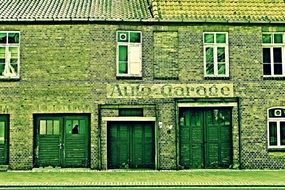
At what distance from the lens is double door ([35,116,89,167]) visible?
79.9ft

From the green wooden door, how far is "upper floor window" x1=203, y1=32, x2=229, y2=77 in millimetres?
9070

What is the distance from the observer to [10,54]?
24.5m

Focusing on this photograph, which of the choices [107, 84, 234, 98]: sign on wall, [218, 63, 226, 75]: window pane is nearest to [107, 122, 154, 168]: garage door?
[107, 84, 234, 98]: sign on wall

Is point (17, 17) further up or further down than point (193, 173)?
further up

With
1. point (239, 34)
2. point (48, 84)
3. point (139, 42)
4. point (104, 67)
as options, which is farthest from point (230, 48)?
point (48, 84)

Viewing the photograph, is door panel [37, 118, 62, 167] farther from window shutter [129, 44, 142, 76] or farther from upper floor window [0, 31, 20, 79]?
window shutter [129, 44, 142, 76]

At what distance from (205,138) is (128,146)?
3.38 m

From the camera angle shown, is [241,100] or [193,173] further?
[241,100]

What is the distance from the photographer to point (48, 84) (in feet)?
79.6

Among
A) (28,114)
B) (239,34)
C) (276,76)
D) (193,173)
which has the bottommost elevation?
(193,173)

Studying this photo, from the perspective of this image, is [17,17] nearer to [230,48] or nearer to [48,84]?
[48,84]

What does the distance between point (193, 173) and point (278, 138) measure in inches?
172

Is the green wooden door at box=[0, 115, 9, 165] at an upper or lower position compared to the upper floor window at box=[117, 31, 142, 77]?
lower

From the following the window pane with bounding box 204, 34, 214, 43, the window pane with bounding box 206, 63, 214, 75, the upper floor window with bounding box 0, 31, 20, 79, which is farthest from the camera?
the window pane with bounding box 204, 34, 214, 43
